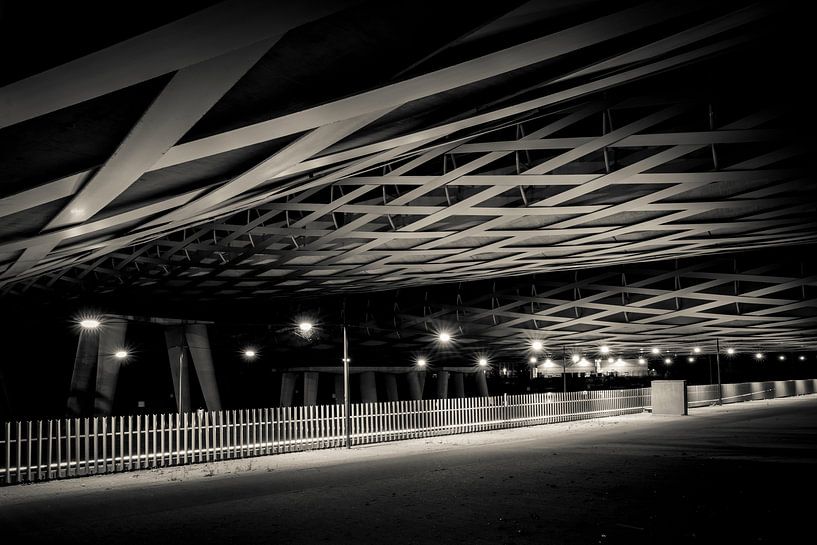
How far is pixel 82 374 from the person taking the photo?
3534 cm

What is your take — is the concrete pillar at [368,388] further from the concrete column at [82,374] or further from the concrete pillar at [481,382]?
the concrete column at [82,374]

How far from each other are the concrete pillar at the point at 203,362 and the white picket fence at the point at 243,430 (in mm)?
8745

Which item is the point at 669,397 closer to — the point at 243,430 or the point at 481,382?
the point at 243,430

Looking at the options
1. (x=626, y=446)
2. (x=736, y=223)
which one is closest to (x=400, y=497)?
(x=626, y=446)

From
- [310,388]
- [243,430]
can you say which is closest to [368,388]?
[310,388]

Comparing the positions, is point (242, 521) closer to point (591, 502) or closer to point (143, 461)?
point (591, 502)

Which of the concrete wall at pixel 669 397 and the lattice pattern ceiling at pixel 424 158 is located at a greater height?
the lattice pattern ceiling at pixel 424 158

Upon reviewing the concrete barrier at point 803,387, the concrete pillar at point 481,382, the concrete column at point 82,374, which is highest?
the concrete column at point 82,374

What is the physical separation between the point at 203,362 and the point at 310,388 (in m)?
13.6

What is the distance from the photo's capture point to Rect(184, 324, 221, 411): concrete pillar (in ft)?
117

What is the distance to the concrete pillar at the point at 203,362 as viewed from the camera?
3553cm

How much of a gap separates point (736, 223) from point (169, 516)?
63.0ft

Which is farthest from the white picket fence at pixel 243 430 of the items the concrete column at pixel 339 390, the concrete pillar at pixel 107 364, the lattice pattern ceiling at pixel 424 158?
the concrete column at pixel 339 390

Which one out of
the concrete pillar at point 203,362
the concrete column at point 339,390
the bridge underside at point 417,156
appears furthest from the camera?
the concrete column at point 339,390
